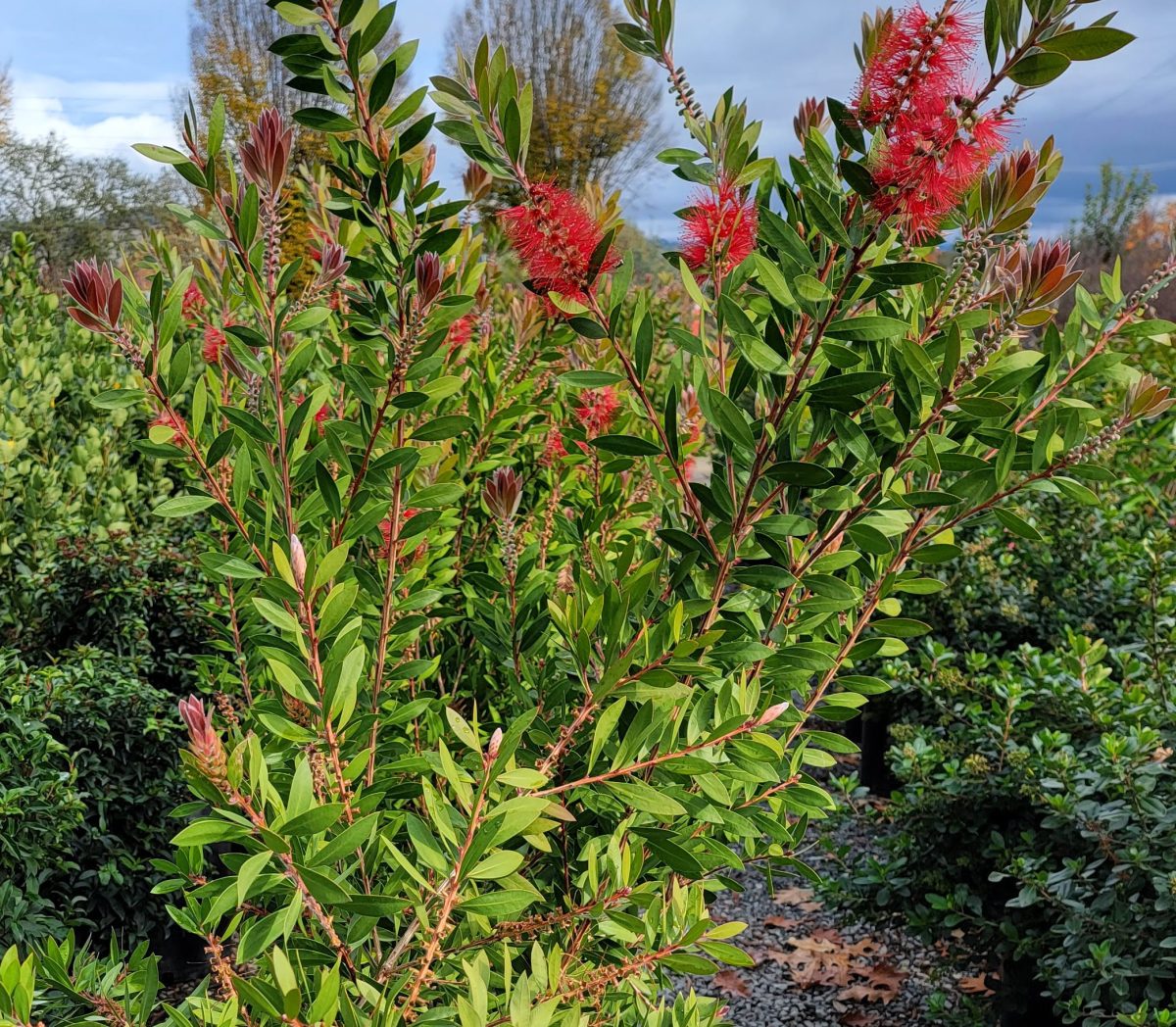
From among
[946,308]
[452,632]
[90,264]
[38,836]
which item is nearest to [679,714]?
[946,308]

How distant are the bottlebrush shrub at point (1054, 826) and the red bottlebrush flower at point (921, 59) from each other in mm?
1752

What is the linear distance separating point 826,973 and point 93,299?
3.06m

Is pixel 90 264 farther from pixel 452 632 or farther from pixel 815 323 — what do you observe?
pixel 452 632

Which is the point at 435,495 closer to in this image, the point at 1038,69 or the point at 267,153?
the point at 267,153

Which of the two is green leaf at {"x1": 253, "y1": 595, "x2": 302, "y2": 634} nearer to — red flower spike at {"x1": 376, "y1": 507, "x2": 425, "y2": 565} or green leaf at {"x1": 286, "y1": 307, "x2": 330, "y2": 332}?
red flower spike at {"x1": 376, "y1": 507, "x2": 425, "y2": 565}

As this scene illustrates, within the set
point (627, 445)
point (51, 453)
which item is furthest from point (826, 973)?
point (51, 453)

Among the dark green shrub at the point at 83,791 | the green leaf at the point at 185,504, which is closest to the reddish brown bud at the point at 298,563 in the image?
the green leaf at the point at 185,504

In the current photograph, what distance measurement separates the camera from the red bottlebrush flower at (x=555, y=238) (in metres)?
0.97

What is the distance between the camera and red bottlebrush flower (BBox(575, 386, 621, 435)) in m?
1.76

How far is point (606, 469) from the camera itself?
1.26m

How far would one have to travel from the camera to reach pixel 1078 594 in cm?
355

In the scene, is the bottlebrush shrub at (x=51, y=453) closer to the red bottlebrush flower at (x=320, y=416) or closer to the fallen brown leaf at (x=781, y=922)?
the red bottlebrush flower at (x=320, y=416)

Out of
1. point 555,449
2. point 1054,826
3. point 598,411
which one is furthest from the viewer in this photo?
point 1054,826

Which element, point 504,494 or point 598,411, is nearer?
point 504,494
